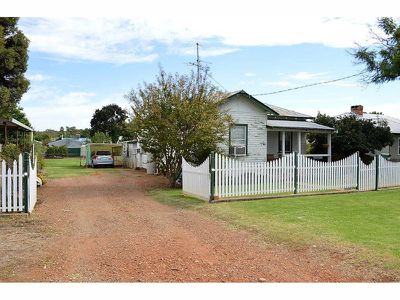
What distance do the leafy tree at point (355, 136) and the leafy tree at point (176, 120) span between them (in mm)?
12823

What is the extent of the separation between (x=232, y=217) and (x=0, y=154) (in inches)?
431

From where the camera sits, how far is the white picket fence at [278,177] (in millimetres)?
13117

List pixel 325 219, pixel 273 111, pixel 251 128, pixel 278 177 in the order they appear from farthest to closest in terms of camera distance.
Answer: pixel 273 111
pixel 251 128
pixel 278 177
pixel 325 219

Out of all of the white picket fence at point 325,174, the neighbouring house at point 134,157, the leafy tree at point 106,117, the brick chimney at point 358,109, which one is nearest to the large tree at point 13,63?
the neighbouring house at point 134,157

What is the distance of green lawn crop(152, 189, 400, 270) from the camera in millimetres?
7273

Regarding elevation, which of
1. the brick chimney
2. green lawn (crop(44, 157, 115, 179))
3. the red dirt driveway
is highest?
the brick chimney

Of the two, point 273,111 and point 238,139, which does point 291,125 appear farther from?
point 238,139

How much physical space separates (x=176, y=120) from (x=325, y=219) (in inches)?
353

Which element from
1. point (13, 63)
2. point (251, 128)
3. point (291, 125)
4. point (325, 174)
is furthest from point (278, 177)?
point (13, 63)

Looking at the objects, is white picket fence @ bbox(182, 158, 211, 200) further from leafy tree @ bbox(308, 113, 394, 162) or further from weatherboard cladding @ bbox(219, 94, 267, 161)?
leafy tree @ bbox(308, 113, 394, 162)

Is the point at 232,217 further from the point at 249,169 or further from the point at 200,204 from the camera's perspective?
the point at 249,169

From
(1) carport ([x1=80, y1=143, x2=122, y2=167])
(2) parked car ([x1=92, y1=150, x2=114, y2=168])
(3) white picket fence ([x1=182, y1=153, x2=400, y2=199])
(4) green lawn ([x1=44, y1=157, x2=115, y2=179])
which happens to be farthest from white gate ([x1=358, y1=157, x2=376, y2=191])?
(1) carport ([x1=80, y1=143, x2=122, y2=167])

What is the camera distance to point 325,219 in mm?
9656

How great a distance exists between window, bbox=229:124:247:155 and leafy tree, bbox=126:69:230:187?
13.6 ft
